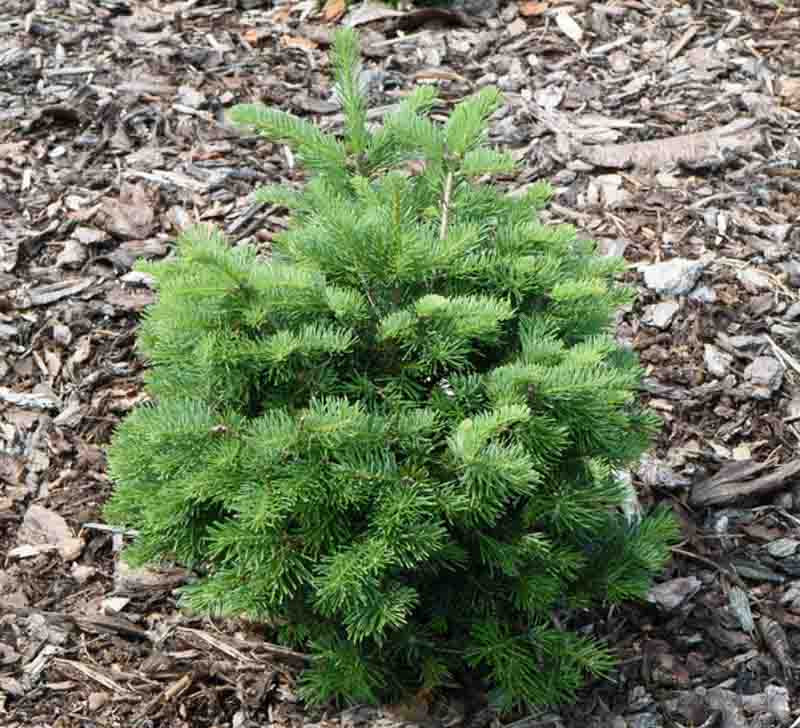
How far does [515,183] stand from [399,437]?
8.46 feet

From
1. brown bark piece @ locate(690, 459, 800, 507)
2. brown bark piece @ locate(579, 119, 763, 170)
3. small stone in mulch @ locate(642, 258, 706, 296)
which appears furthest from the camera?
brown bark piece @ locate(579, 119, 763, 170)

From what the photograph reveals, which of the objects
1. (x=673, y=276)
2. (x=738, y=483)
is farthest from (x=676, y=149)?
(x=738, y=483)

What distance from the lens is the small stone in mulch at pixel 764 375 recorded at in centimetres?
404

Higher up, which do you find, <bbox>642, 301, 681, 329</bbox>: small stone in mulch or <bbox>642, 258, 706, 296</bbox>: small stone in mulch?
<bbox>642, 258, 706, 296</bbox>: small stone in mulch

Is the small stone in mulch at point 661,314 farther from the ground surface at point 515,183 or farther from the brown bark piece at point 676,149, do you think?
the brown bark piece at point 676,149

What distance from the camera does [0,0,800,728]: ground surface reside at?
10.5ft

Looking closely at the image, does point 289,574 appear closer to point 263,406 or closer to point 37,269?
point 263,406

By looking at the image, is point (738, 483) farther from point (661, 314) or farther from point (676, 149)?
point (676, 149)

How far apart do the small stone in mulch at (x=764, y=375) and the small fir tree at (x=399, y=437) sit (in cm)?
112

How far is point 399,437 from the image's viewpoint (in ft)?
8.73

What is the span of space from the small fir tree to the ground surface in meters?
0.40

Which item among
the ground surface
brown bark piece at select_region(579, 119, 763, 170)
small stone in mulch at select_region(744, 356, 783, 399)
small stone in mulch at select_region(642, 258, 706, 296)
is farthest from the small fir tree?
brown bark piece at select_region(579, 119, 763, 170)

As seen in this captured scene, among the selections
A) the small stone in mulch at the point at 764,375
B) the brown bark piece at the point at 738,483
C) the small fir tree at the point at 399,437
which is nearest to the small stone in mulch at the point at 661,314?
the small stone in mulch at the point at 764,375

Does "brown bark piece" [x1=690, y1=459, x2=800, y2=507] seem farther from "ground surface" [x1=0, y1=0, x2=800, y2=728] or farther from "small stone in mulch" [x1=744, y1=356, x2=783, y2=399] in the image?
"small stone in mulch" [x1=744, y1=356, x2=783, y2=399]
